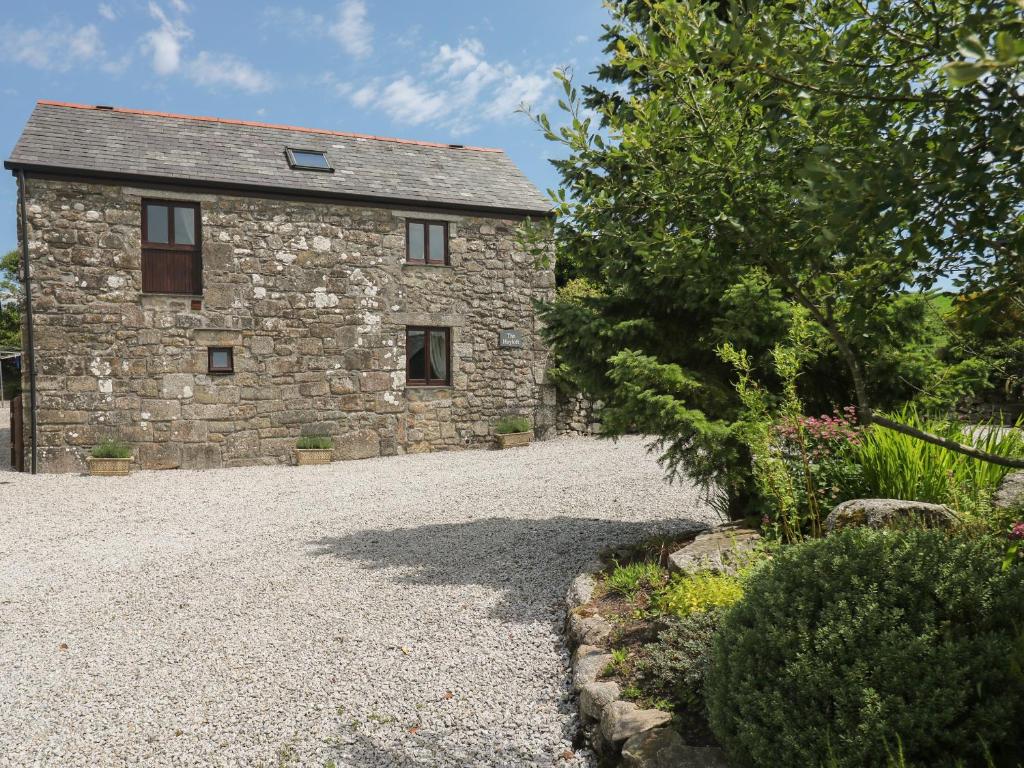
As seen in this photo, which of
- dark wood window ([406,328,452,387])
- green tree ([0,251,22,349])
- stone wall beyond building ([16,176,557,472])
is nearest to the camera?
stone wall beyond building ([16,176,557,472])

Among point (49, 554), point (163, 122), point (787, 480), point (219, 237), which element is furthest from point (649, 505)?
point (163, 122)

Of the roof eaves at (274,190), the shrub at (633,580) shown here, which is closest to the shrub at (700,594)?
the shrub at (633,580)

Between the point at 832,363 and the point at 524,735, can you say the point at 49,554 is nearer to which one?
the point at 524,735

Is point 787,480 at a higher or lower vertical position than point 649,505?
higher

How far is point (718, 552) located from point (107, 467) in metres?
10.6

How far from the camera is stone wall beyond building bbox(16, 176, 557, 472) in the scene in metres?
12.2

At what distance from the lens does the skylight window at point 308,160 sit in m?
14.0

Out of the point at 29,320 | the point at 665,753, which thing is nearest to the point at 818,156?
the point at 665,753

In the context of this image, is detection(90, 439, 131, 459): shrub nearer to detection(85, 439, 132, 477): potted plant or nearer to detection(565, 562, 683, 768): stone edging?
detection(85, 439, 132, 477): potted plant

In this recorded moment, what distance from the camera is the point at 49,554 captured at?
23.3 feet

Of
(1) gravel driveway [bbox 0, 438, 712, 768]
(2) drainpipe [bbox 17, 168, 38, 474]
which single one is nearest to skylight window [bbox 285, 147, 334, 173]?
(2) drainpipe [bbox 17, 168, 38, 474]

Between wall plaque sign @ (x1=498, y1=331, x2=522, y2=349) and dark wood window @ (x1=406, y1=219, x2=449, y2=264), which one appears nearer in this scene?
dark wood window @ (x1=406, y1=219, x2=449, y2=264)

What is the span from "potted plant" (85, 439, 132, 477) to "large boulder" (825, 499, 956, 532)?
1125 cm

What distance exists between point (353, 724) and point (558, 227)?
3.51 meters
